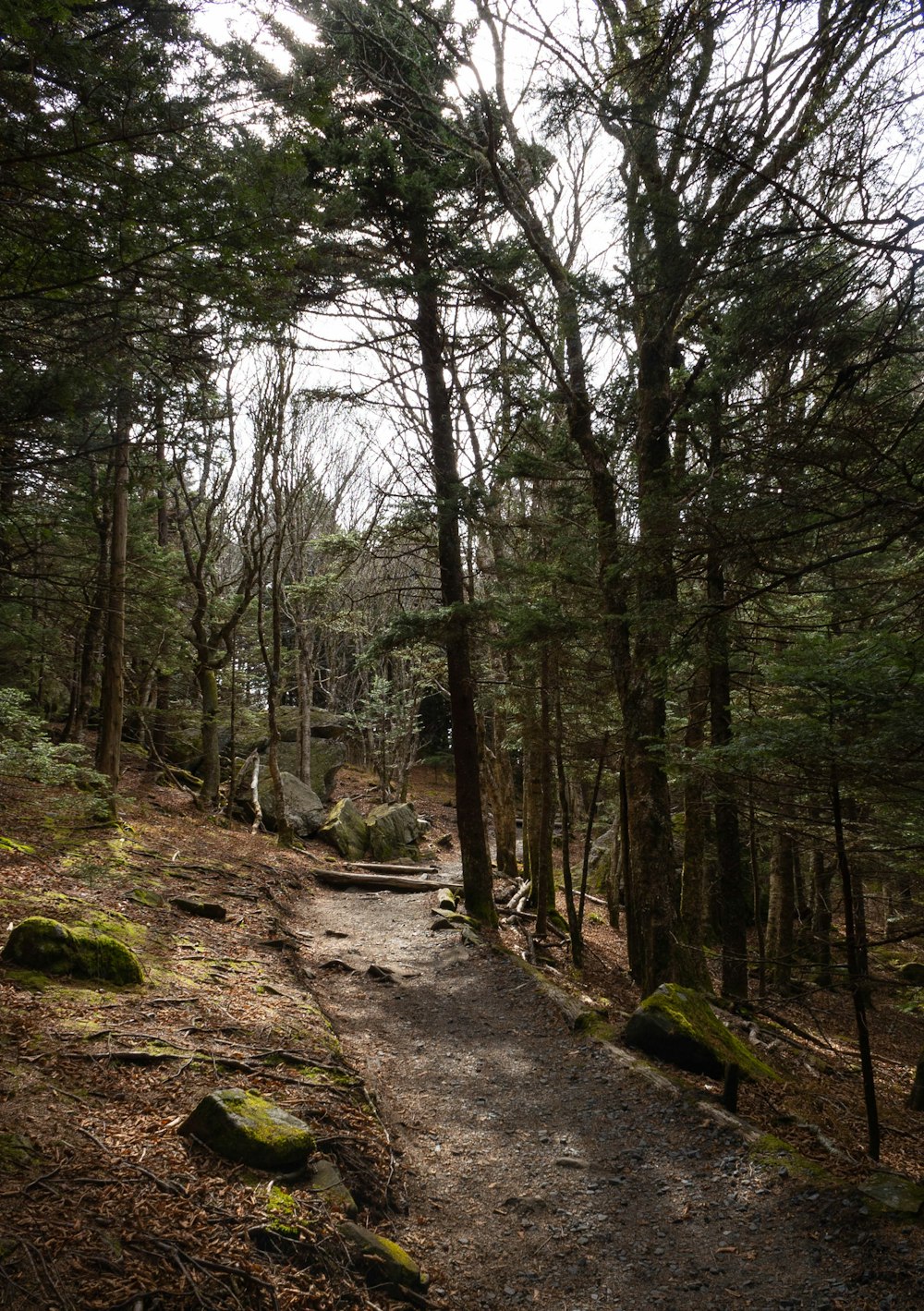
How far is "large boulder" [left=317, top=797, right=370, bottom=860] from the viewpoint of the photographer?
17.7m

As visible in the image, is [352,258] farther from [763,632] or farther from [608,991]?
[608,991]

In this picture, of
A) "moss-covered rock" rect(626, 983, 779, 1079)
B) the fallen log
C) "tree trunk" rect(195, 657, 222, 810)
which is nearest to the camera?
"moss-covered rock" rect(626, 983, 779, 1079)

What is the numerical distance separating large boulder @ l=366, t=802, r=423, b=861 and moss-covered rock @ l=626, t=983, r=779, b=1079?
12103mm

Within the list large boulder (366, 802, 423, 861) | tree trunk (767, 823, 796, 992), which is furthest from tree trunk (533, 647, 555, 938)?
large boulder (366, 802, 423, 861)

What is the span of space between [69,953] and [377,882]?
963cm

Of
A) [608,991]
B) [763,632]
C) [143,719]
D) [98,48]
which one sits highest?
[98,48]

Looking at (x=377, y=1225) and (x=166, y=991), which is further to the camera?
(x=166, y=991)

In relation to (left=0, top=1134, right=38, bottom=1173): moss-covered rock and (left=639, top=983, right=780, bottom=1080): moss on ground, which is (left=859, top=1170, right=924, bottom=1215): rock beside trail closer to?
(left=639, top=983, right=780, bottom=1080): moss on ground

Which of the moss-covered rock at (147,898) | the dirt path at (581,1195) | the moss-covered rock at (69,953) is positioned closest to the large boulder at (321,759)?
the moss-covered rock at (147,898)

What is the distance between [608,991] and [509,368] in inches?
367

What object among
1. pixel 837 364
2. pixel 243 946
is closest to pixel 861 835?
pixel 837 364

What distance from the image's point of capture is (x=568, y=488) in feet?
32.8

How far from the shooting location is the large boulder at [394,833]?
18.6m

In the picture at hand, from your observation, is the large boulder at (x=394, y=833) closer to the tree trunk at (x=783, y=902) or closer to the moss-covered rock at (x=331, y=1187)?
the tree trunk at (x=783, y=902)
